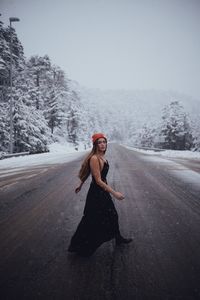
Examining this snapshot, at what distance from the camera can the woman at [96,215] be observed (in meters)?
3.22

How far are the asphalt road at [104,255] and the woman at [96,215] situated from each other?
8.4 inches

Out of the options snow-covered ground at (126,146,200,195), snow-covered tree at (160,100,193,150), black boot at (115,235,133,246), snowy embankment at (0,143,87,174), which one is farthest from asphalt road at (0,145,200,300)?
snow-covered tree at (160,100,193,150)

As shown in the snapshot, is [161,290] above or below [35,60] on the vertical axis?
below

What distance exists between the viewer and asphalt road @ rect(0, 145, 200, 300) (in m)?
2.48

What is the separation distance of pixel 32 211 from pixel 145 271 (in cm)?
336

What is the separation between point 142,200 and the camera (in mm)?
Answer: 6188

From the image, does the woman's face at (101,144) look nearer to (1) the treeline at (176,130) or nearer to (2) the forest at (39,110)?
(2) the forest at (39,110)

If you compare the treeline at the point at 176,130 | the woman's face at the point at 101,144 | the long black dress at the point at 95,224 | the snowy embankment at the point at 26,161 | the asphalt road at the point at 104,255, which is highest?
the treeline at the point at 176,130

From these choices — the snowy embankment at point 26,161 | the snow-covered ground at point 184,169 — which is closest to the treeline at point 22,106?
the snowy embankment at point 26,161

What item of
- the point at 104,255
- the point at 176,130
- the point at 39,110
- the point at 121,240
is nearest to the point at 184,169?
the point at 121,240

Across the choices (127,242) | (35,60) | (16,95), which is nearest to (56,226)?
(127,242)

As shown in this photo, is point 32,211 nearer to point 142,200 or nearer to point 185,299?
point 142,200

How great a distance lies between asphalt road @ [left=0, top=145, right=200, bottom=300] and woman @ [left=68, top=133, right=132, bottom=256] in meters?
0.21

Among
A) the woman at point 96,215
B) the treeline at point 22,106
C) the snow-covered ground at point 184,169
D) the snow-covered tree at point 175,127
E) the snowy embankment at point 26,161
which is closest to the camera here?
the woman at point 96,215
